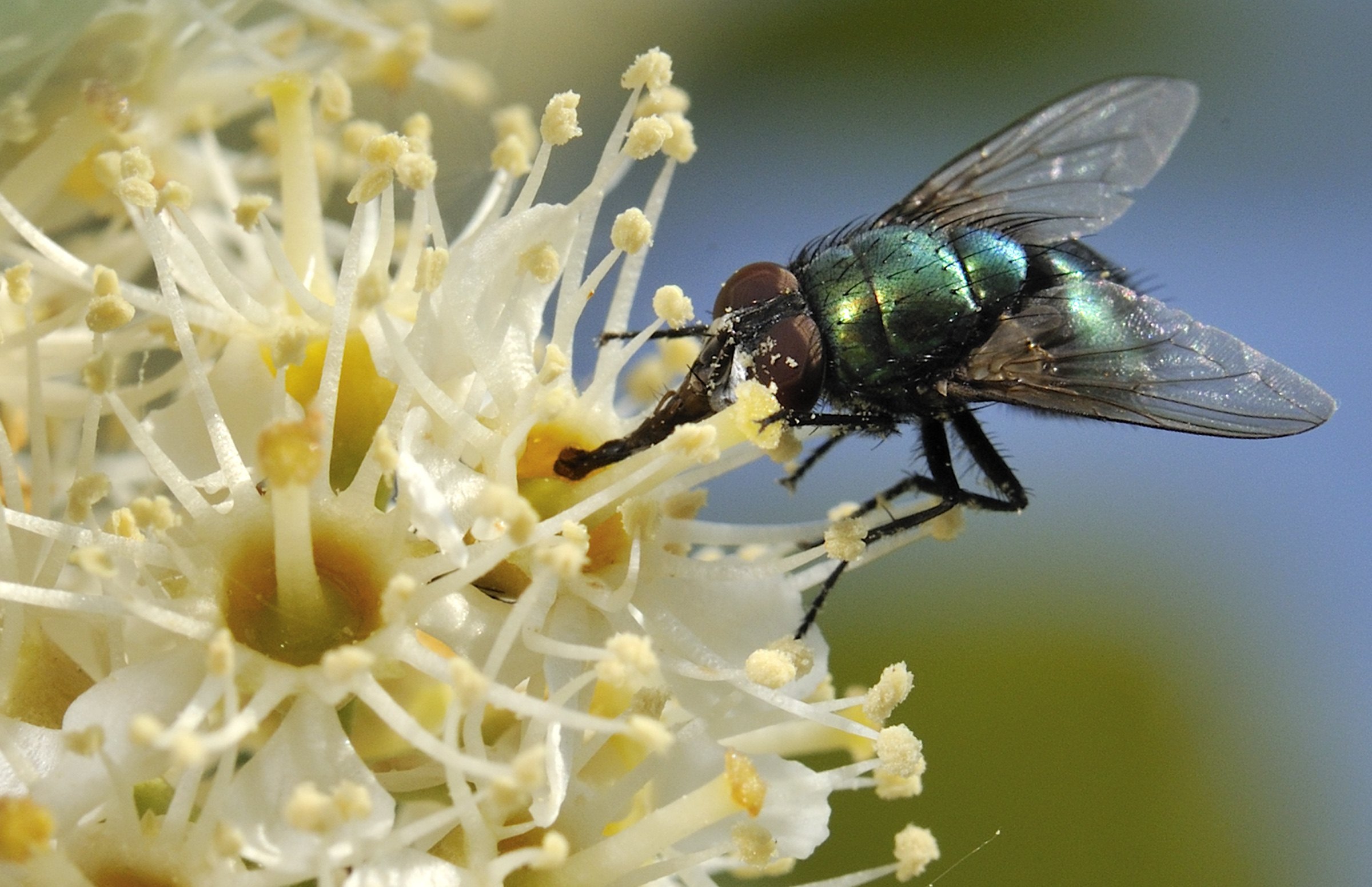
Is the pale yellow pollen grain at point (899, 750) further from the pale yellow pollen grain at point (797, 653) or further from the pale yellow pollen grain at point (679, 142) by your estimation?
the pale yellow pollen grain at point (679, 142)

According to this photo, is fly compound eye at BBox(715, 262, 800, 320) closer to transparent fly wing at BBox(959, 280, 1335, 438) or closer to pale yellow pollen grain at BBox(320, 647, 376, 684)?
transparent fly wing at BBox(959, 280, 1335, 438)

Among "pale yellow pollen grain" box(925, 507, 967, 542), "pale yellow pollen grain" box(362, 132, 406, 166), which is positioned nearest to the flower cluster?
"pale yellow pollen grain" box(362, 132, 406, 166)

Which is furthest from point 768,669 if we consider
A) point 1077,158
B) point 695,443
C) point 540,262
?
point 1077,158

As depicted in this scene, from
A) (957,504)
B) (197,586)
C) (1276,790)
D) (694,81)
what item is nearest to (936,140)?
(694,81)

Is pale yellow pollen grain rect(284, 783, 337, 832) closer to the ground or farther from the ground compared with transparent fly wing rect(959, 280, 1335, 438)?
closer to the ground

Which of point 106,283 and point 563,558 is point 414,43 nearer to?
A: point 106,283
